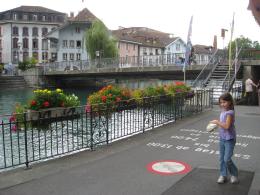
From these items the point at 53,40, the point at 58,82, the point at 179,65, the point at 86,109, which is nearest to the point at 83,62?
the point at 58,82

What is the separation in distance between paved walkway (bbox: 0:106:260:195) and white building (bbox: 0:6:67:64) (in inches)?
3213

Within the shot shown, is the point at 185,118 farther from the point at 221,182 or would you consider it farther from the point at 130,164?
the point at 221,182

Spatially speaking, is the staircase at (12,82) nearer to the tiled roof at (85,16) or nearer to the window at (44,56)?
the tiled roof at (85,16)

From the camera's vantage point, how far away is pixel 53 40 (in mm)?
80125

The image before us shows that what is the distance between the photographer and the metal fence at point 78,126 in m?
8.19

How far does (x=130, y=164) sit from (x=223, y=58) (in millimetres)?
24845

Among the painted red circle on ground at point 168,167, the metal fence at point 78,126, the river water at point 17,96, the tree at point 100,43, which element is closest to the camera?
the painted red circle on ground at point 168,167

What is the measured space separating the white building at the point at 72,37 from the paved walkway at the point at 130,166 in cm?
6968

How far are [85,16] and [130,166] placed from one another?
249 ft

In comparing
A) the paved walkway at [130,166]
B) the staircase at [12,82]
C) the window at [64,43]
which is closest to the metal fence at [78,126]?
the paved walkway at [130,166]

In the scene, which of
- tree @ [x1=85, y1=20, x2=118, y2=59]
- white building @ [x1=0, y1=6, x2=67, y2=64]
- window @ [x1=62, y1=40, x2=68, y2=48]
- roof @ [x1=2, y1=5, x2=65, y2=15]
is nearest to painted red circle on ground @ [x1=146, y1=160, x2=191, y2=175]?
tree @ [x1=85, y1=20, x2=118, y2=59]

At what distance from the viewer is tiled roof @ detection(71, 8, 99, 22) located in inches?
3093

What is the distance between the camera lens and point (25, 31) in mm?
91250

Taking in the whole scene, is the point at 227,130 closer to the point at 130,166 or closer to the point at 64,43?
the point at 130,166
